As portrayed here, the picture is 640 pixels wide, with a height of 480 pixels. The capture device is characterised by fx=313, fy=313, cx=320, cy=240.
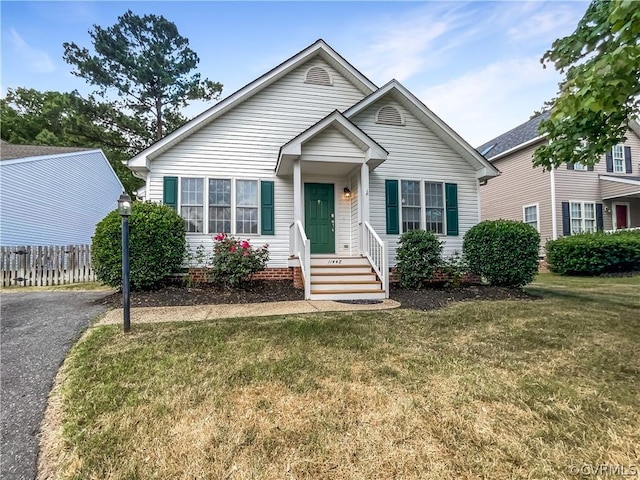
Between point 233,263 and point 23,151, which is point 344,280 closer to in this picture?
point 233,263

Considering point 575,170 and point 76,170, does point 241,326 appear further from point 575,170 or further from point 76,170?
point 575,170

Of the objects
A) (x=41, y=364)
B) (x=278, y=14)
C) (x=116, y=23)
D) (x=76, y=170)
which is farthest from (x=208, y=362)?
(x=116, y=23)

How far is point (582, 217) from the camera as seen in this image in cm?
1471

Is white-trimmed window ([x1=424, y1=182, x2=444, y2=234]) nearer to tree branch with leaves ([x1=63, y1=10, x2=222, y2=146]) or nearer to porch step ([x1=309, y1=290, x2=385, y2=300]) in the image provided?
porch step ([x1=309, y1=290, x2=385, y2=300])

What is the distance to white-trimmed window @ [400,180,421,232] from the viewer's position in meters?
9.12

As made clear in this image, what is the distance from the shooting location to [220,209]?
8.38m

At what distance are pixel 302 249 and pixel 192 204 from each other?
333 centimetres

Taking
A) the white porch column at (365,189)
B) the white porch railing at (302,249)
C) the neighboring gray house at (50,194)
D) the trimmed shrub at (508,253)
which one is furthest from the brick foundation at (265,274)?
the neighboring gray house at (50,194)

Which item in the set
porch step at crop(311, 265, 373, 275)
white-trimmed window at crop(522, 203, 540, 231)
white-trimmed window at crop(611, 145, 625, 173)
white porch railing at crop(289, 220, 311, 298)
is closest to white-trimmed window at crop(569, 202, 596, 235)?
white-trimmed window at crop(522, 203, 540, 231)

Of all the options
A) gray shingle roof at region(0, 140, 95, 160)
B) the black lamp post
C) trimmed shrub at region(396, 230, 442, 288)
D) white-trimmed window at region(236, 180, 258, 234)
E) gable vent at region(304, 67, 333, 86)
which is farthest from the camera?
gray shingle roof at region(0, 140, 95, 160)

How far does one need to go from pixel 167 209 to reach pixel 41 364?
4323 millimetres

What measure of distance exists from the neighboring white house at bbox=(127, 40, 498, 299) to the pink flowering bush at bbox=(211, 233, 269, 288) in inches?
39.5

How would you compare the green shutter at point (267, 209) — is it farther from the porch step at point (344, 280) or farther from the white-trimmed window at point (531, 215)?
the white-trimmed window at point (531, 215)

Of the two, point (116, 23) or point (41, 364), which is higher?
point (116, 23)
